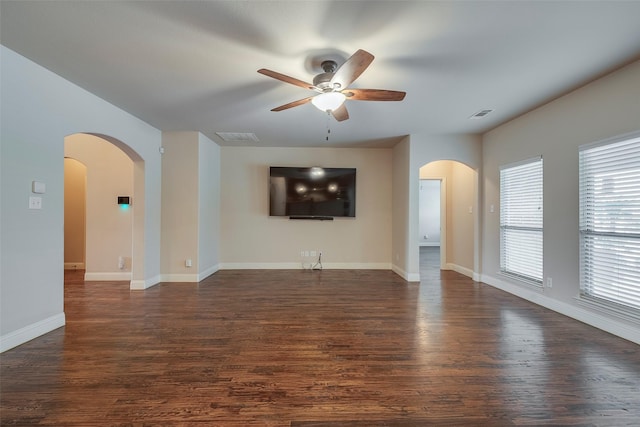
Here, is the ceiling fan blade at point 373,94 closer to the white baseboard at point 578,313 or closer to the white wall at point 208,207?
the white baseboard at point 578,313

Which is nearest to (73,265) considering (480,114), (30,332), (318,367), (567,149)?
(30,332)

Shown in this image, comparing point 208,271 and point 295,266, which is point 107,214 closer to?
point 208,271

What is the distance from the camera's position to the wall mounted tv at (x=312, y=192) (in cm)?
569

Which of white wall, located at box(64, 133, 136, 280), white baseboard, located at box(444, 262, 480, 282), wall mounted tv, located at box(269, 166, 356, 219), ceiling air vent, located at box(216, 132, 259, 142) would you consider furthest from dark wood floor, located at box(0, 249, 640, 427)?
ceiling air vent, located at box(216, 132, 259, 142)

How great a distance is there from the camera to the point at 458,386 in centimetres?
188

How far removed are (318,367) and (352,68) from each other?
236 centimetres

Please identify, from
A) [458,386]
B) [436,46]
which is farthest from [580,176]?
[458,386]

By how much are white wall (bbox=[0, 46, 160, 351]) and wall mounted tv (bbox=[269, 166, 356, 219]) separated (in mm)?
3120

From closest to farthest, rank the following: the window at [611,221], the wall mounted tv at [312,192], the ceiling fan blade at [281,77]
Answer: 1. the ceiling fan blade at [281,77]
2. the window at [611,221]
3. the wall mounted tv at [312,192]

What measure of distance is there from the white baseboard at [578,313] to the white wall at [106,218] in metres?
6.41

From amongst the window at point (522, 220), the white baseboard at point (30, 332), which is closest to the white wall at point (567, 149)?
the window at point (522, 220)

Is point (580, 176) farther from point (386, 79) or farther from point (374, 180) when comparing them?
point (374, 180)

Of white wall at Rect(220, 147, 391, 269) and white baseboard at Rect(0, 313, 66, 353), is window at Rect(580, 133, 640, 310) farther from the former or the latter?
white baseboard at Rect(0, 313, 66, 353)

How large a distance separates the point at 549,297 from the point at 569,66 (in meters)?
2.72
